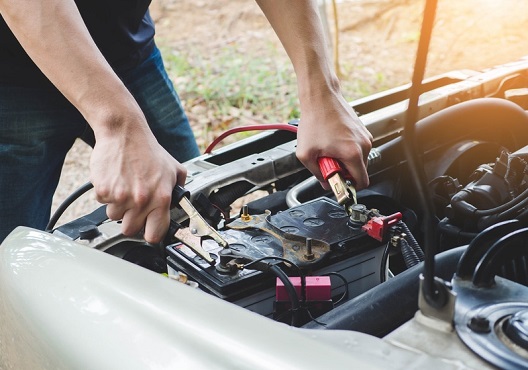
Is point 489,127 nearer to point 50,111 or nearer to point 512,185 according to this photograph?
point 512,185

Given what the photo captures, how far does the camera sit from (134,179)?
113 cm

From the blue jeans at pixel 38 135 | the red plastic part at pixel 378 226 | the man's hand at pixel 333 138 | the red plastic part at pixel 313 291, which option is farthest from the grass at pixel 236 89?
the red plastic part at pixel 313 291

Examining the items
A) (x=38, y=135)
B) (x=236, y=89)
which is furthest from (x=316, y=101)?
(x=236, y=89)

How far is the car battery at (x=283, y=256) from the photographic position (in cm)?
109

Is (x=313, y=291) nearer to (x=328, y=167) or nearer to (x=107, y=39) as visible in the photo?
(x=328, y=167)

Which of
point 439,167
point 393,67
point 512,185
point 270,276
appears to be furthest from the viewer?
point 393,67

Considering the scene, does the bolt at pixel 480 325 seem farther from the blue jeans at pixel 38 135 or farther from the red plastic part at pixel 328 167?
the blue jeans at pixel 38 135

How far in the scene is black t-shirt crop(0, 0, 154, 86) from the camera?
174 centimetres

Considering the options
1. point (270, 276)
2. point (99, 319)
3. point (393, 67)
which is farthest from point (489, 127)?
point (393, 67)

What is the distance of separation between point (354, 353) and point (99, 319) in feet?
1.24

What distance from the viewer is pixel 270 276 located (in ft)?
3.60

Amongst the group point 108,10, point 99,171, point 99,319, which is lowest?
point 99,319

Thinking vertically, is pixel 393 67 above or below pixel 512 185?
below

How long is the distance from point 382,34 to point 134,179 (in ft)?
18.0
